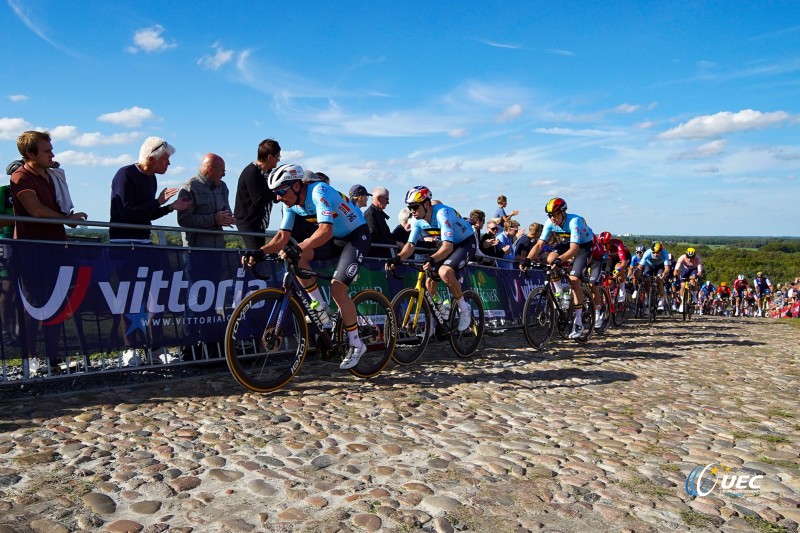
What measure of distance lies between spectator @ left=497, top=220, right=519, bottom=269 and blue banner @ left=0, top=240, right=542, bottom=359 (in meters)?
7.01

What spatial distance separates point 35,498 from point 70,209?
14.9 ft

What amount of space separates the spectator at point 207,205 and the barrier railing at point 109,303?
0.93 ft

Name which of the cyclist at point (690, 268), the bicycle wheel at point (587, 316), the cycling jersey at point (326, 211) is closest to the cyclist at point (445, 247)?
the cycling jersey at point (326, 211)

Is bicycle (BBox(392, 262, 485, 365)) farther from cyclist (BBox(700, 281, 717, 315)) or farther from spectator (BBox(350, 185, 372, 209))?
cyclist (BBox(700, 281, 717, 315))

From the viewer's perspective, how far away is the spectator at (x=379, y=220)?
1062cm

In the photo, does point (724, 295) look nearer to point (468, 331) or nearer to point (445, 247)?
point (468, 331)

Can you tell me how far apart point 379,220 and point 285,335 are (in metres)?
4.30

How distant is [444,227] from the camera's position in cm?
886

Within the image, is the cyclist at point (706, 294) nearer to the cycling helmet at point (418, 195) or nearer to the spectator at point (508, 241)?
the spectator at point (508, 241)

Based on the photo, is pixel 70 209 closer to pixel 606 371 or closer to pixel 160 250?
pixel 160 250

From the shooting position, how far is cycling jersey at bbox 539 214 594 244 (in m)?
11.2

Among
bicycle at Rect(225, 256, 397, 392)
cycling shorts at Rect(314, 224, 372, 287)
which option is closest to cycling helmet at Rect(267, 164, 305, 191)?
bicycle at Rect(225, 256, 397, 392)

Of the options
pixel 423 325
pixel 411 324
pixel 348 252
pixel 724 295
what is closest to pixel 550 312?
pixel 423 325

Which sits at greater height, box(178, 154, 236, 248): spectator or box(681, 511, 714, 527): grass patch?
box(178, 154, 236, 248): spectator
